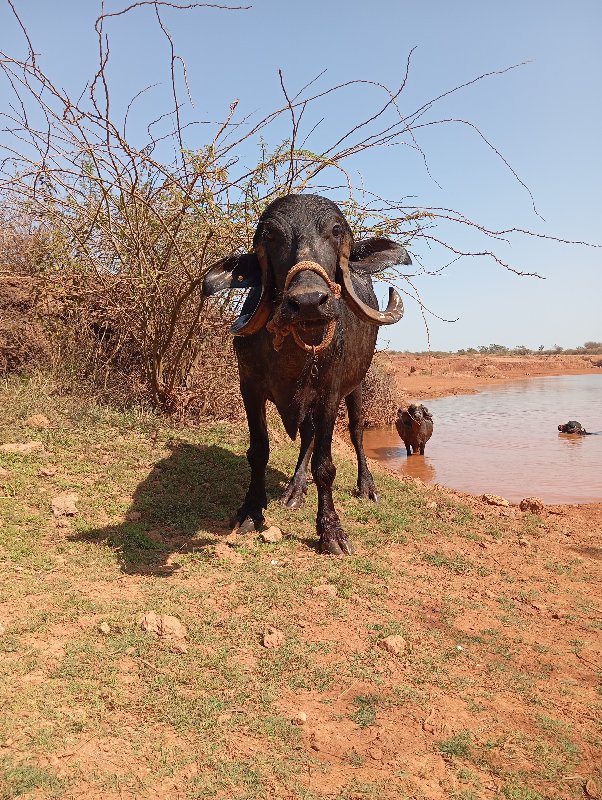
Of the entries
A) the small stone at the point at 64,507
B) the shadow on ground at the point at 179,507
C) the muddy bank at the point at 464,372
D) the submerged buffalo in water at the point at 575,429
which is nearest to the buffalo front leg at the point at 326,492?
the shadow on ground at the point at 179,507

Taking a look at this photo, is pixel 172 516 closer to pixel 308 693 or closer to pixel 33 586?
pixel 33 586

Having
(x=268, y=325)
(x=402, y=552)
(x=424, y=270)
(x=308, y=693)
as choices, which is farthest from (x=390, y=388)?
(x=308, y=693)

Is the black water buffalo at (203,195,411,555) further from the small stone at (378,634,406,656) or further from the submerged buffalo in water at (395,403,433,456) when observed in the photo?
the submerged buffalo in water at (395,403,433,456)

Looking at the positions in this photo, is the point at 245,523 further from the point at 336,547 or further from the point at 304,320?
the point at 304,320

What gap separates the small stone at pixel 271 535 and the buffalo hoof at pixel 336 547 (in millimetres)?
299

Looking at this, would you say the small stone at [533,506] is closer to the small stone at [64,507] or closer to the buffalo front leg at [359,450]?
the buffalo front leg at [359,450]

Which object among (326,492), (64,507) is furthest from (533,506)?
(64,507)

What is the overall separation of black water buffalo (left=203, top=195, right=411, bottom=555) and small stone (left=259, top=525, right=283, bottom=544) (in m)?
0.22

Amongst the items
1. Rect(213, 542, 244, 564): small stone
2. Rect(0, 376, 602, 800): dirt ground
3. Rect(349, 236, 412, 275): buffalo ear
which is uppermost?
Rect(349, 236, 412, 275): buffalo ear

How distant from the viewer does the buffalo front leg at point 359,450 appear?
559 cm

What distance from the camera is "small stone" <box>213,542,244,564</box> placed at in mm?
3816

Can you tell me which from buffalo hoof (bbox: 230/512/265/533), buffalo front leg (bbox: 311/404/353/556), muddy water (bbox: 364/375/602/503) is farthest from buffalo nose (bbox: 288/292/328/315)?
muddy water (bbox: 364/375/602/503)

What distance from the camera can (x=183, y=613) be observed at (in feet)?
10.0

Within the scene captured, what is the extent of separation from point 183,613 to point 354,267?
7.84 ft
